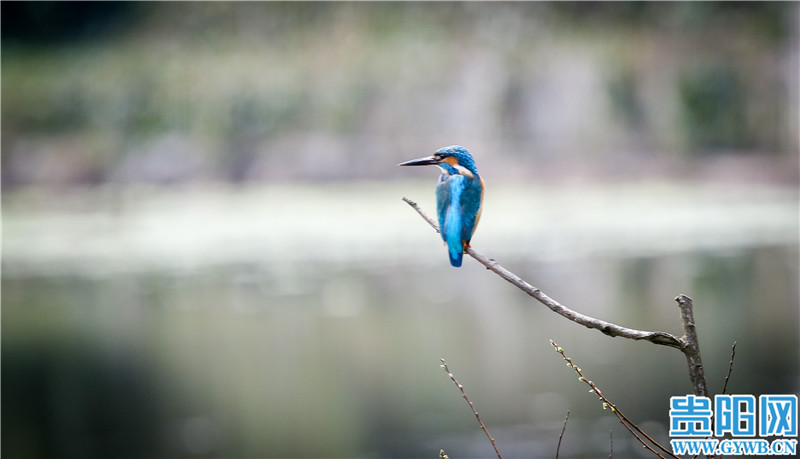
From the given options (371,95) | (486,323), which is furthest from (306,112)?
(486,323)

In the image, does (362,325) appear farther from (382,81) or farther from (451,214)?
(382,81)

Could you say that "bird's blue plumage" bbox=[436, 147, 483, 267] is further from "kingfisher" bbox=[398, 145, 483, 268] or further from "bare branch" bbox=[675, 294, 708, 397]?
"bare branch" bbox=[675, 294, 708, 397]

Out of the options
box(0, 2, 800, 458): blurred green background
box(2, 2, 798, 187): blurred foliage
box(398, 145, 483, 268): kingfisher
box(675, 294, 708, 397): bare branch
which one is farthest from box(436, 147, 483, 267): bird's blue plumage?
box(2, 2, 798, 187): blurred foliage

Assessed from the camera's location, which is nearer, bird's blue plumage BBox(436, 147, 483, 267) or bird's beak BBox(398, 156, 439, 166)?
bird's beak BBox(398, 156, 439, 166)

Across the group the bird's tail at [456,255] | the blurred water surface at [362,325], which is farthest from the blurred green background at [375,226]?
the bird's tail at [456,255]

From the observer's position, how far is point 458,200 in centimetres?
147

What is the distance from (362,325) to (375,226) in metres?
8.70

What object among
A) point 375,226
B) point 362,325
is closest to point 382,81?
point 375,226

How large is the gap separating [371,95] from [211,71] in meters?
4.78

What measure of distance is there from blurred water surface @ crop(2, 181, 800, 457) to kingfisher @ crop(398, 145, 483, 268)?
4765 mm

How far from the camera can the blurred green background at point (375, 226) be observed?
7.39m

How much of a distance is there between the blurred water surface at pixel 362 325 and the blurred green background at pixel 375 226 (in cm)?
5

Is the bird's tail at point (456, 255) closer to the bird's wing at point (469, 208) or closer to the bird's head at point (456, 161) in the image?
the bird's wing at point (469, 208)

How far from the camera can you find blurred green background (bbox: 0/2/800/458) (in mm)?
7387
